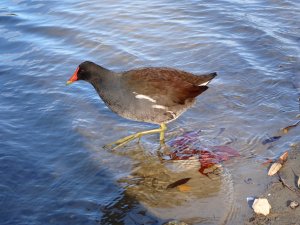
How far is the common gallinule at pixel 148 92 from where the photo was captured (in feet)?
18.1

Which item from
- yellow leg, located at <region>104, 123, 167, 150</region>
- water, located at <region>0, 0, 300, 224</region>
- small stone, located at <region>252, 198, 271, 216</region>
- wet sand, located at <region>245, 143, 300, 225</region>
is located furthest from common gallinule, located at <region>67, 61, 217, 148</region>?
small stone, located at <region>252, 198, 271, 216</region>

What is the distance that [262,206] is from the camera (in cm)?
415

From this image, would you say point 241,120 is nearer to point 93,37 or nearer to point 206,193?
point 206,193

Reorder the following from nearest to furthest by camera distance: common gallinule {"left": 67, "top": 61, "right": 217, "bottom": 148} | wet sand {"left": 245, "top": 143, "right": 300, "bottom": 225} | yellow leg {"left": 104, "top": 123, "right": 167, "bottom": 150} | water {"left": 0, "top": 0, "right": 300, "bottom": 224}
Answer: wet sand {"left": 245, "top": 143, "right": 300, "bottom": 225} < water {"left": 0, "top": 0, "right": 300, "bottom": 224} < common gallinule {"left": 67, "top": 61, "right": 217, "bottom": 148} < yellow leg {"left": 104, "top": 123, "right": 167, "bottom": 150}

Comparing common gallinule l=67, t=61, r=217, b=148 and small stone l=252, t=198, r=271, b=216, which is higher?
common gallinule l=67, t=61, r=217, b=148

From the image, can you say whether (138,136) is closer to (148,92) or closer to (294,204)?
(148,92)

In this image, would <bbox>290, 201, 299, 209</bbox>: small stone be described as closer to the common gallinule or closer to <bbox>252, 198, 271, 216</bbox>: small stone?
<bbox>252, 198, 271, 216</bbox>: small stone

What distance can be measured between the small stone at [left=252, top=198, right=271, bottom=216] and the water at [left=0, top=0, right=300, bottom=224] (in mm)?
99

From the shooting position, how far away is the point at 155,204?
4.59 metres

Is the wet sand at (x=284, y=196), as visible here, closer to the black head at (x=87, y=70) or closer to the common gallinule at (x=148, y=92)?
the common gallinule at (x=148, y=92)

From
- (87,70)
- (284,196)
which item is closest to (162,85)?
(87,70)

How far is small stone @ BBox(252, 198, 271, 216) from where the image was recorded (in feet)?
13.6

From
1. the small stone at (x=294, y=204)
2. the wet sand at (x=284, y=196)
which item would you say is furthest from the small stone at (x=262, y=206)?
the small stone at (x=294, y=204)

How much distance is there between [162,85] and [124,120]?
3.12 feet
